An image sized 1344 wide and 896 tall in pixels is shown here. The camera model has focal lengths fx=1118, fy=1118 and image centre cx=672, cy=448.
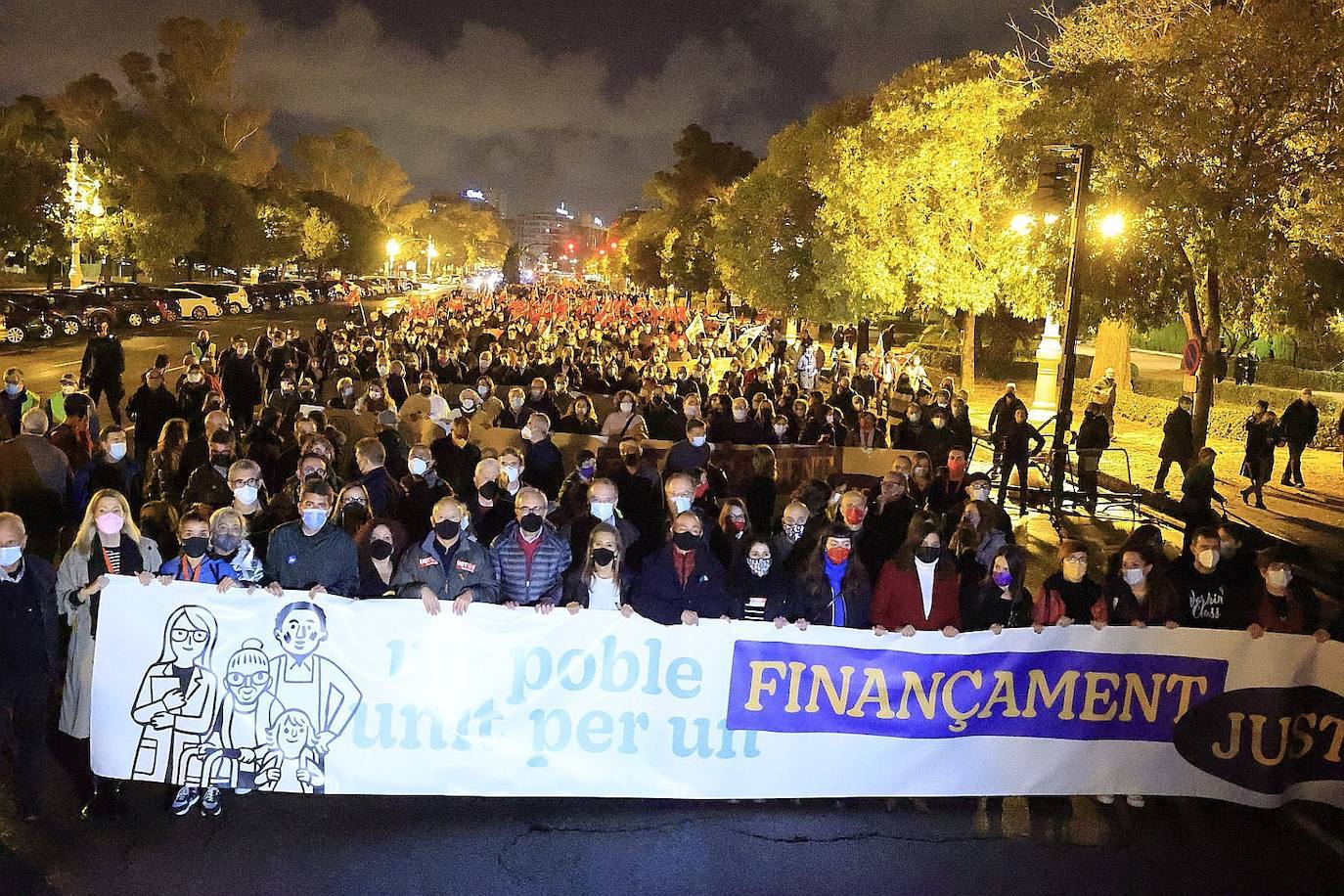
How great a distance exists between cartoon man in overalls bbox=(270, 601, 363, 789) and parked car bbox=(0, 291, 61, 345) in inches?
1217

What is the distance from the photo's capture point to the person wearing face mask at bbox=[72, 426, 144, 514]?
27.7 feet

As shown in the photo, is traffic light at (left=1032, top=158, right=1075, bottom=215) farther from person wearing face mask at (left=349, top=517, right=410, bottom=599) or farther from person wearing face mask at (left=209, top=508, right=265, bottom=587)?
person wearing face mask at (left=209, top=508, right=265, bottom=587)

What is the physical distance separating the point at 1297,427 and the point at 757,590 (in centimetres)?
1307

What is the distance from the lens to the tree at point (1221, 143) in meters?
15.4

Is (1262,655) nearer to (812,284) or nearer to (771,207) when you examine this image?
(812,284)

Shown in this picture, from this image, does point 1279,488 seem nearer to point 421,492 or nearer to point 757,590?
point 757,590

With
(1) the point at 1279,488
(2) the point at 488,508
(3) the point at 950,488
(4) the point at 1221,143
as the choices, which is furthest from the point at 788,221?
(2) the point at 488,508

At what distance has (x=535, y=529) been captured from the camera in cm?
644

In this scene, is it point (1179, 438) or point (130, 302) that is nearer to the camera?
point (1179, 438)

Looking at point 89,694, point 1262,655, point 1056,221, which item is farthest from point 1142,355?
point 89,694

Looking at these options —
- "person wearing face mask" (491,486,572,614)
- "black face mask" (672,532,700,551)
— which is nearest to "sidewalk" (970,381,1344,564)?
"black face mask" (672,532,700,551)

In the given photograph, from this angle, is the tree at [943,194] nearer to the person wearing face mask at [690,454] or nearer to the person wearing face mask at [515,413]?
the person wearing face mask at [515,413]

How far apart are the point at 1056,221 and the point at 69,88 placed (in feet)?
248

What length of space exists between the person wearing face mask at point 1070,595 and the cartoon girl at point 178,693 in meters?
4.55
